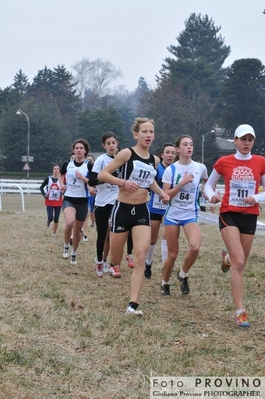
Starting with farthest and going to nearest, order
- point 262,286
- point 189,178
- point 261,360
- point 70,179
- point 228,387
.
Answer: point 70,179
point 262,286
point 189,178
point 261,360
point 228,387

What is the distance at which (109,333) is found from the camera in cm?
634

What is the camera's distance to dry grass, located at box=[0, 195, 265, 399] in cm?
495

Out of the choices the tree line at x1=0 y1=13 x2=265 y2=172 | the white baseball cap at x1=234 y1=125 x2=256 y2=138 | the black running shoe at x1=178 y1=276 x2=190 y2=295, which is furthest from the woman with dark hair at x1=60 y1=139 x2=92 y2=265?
the tree line at x1=0 y1=13 x2=265 y2=172

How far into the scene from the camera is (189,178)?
326 inches

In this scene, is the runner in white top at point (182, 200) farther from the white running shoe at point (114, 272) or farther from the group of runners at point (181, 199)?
the white running shoe at point (114, 272)

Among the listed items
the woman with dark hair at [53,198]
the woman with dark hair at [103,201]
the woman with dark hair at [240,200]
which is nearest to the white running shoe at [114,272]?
the woman with dark hair at [103,201]

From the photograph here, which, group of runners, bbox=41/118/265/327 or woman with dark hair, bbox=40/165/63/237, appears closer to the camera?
group of runners, bbox=41/118/265/327

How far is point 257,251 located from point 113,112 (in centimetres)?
6947

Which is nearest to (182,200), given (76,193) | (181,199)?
(181,199)

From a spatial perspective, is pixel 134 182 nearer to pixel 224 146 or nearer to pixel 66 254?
pixel 66 254

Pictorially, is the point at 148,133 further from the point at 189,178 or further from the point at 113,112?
the point at 113,112

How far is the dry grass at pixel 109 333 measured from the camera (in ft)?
16.2

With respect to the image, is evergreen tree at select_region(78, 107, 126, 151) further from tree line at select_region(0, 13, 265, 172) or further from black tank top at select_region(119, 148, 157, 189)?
black tank top at select_region(119, 148, 157, 189)

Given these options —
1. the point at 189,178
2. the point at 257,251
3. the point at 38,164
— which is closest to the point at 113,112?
the point at 38,164
